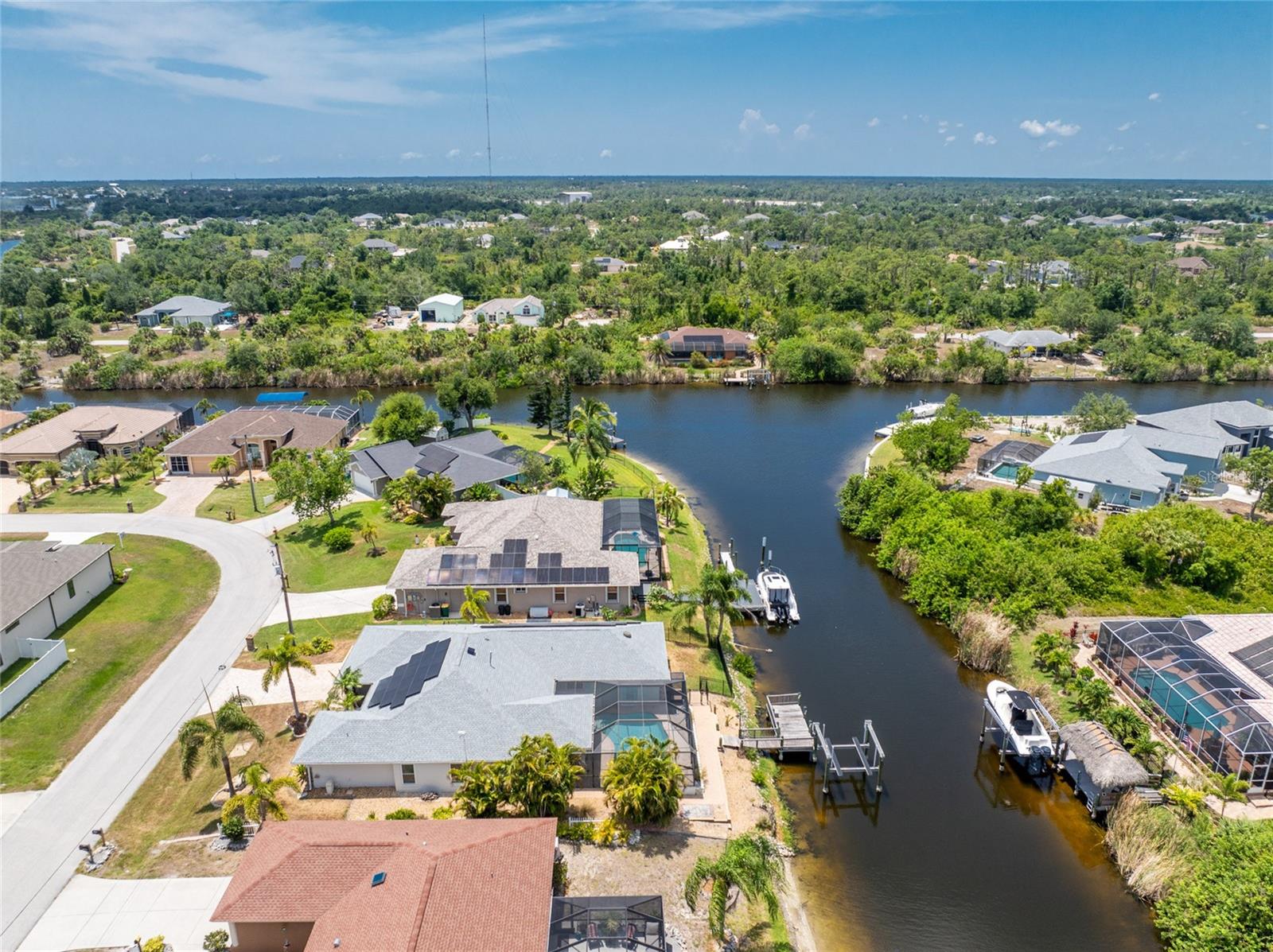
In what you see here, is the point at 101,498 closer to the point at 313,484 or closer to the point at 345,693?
the point at 313,484

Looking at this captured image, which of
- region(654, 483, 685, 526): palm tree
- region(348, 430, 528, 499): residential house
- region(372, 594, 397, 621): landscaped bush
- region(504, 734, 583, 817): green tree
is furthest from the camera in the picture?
region(348, 430, 528, 499): residential house

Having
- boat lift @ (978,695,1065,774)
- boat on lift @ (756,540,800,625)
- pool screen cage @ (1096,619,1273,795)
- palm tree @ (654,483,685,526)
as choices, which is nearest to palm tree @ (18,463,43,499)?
palm tree @ (654,483,685,526)

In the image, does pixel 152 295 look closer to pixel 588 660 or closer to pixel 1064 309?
pixel 588 660

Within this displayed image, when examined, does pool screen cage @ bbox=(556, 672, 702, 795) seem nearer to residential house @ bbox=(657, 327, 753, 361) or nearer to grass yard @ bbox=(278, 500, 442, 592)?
grass yard @ bbox=(278, 500, 442, 592)

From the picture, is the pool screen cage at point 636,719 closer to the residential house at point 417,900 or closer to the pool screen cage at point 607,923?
the residential house at point 417,900

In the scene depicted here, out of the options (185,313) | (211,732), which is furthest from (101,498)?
(185,313)

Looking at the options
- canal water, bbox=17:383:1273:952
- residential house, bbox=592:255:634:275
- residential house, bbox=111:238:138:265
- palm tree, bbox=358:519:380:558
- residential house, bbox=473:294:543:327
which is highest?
residential house, bbox=111:238:138:265
